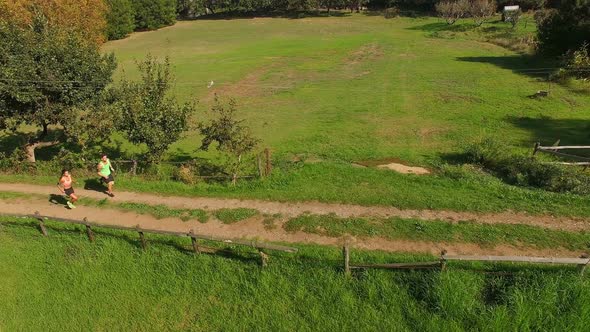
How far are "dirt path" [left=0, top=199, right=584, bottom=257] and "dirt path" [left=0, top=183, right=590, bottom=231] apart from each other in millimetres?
1056

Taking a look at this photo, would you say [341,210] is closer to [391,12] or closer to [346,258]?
[346,258]

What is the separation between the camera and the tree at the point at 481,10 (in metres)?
73.1

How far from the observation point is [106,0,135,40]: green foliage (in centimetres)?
7712

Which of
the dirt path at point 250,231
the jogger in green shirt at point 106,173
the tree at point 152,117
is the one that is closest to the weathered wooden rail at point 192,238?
the dirt path at point 250,231

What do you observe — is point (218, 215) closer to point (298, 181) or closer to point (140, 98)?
point (298, 181)

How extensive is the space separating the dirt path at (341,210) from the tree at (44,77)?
5419 millimetres

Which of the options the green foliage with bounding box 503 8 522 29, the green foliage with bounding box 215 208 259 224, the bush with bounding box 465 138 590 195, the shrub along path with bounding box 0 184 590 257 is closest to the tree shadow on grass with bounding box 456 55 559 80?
the green foliage with bounding box 503 8 522 29

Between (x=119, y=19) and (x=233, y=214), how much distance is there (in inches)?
2951

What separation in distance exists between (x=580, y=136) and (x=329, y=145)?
16.2 metres

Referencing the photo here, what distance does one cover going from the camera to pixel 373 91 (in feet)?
133

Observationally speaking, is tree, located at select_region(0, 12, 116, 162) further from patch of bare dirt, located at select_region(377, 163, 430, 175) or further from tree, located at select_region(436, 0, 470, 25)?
tree, located at select_region(436, 0, 470, 25)

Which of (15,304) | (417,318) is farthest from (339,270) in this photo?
(15,304)

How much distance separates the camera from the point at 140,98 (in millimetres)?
21375

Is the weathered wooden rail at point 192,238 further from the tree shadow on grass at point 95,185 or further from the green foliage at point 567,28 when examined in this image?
the green foliage at point 567,28
